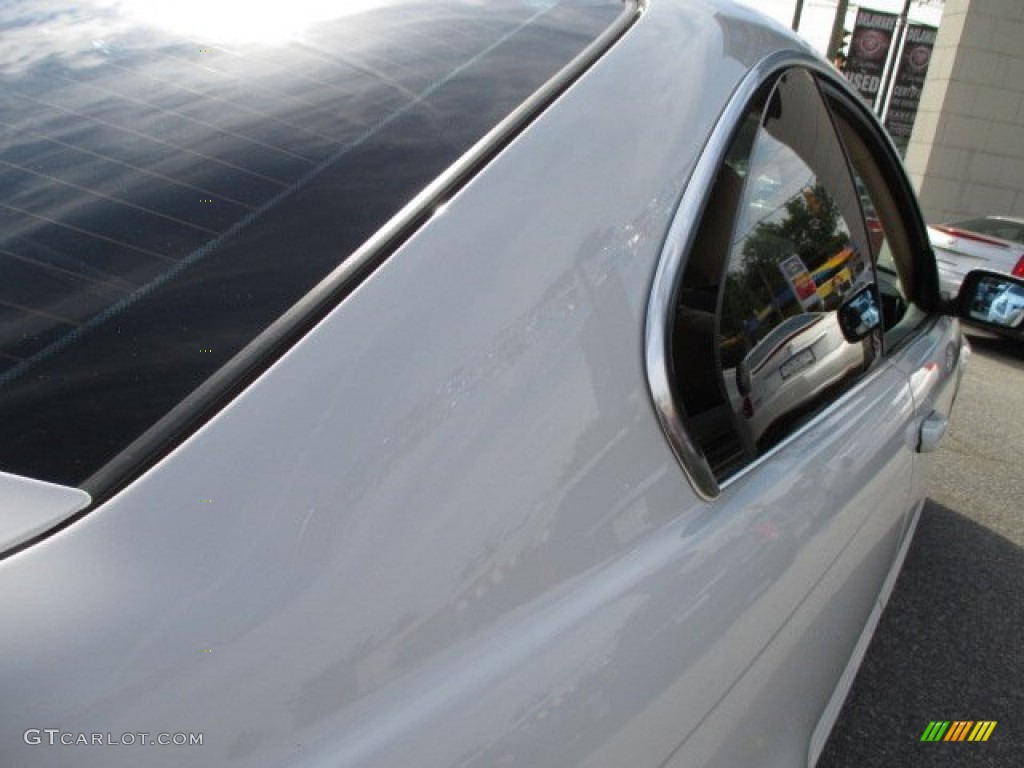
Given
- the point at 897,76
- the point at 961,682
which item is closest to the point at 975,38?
the point at 897,76

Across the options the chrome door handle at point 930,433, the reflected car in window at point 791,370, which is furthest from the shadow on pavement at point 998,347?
the reflected car in window at point 791,370

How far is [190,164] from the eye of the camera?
1133 mm

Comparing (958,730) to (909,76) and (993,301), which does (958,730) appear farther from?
(909,76)

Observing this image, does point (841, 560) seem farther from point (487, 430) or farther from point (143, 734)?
point (143, 734)

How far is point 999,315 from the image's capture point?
2.33 meters

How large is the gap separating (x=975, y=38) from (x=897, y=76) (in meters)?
5.06

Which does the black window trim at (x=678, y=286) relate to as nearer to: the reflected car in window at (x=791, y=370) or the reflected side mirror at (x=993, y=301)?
the reflected car in window at (x=791, y=370)

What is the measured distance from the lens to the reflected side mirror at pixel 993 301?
2.30 metres

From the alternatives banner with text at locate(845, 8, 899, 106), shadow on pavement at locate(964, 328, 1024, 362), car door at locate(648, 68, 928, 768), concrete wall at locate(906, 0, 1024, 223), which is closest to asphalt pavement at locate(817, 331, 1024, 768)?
car door at locate(648, 68, 928, 768)

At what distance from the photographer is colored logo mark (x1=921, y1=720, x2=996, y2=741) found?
260cm

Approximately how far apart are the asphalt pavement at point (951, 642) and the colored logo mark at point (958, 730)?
0.05ft

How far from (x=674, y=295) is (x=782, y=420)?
0.47m

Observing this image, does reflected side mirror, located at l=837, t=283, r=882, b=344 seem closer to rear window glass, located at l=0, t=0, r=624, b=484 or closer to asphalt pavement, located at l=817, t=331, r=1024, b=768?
rear window glass, located at l=0, t=0, r=624, b=484

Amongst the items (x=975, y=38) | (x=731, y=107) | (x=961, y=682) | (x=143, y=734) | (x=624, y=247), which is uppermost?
(x=975, y=38)
